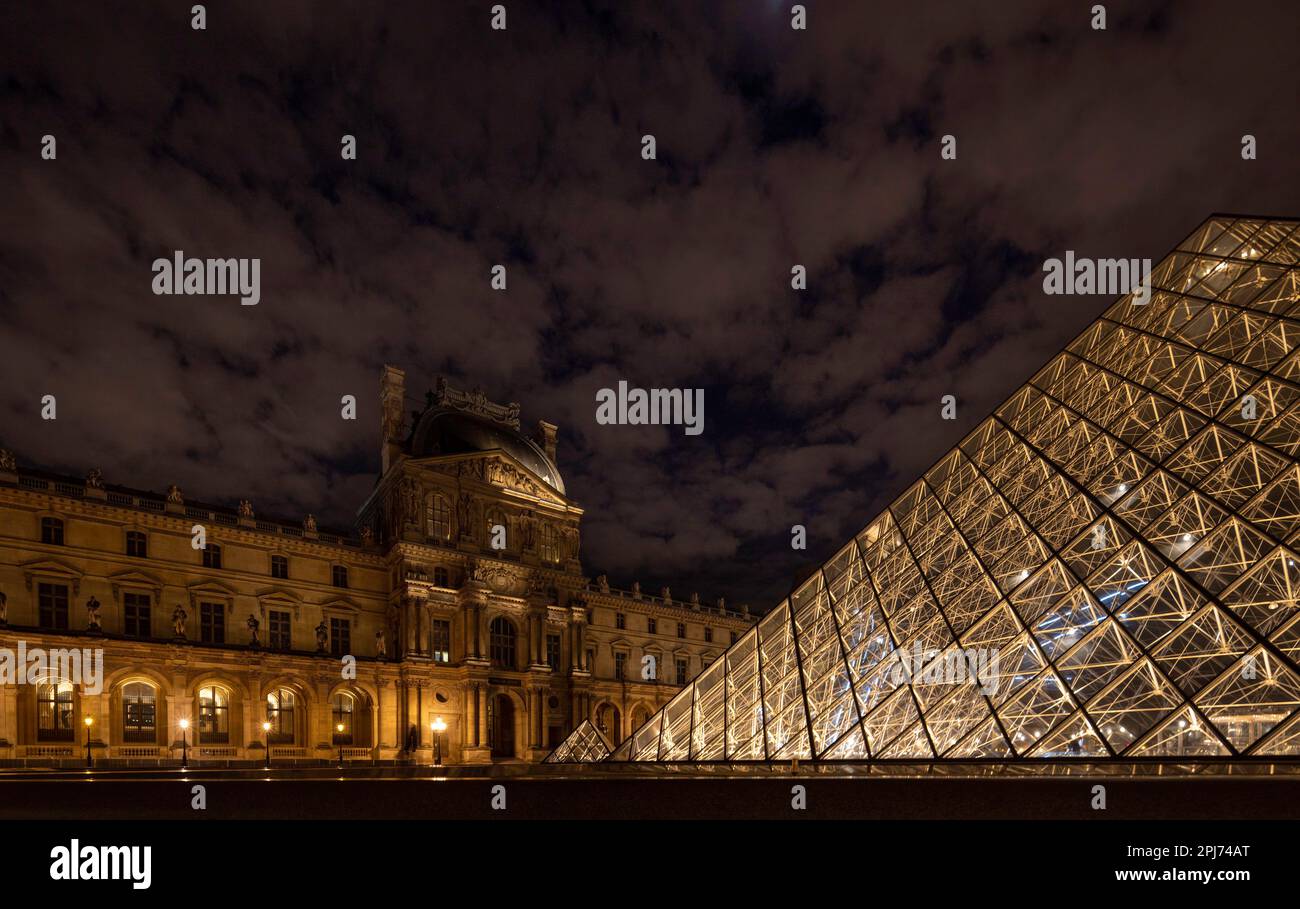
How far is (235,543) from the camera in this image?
34031mm

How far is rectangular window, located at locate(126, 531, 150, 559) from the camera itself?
31.0m

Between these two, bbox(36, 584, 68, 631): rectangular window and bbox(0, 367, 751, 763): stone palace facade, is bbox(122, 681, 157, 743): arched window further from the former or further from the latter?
bbox(36, 584, 68, 631): rectangular window

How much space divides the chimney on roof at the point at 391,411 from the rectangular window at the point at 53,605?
1540cm

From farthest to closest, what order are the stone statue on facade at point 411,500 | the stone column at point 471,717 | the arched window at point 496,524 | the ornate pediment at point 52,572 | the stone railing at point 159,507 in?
the arched window at point 496,524 < the stone statue on facade at point 411,500 < the stone column at point 471,717 < the stone railing at point 159,507 < the ornate pediment at point 52,572

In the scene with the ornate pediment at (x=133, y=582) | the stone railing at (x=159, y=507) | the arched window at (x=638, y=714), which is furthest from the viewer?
the arched window at (x=638, y=714)

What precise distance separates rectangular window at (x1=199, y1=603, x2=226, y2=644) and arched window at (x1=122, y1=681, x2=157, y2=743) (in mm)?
3019

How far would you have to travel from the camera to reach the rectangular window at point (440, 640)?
122 ft

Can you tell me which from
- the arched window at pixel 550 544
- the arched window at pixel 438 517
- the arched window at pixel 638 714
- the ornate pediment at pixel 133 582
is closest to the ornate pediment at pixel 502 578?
the arched window at pixel 438 517

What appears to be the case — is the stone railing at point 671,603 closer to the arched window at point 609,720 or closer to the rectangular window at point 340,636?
the arched window at point 609,720

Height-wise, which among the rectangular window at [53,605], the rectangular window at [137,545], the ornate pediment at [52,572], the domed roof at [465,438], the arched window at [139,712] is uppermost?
the domed roof at [465,438]

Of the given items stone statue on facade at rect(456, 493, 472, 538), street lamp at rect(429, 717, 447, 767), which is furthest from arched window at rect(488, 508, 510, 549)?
street lamp at rect(429, 717, 447, 767)

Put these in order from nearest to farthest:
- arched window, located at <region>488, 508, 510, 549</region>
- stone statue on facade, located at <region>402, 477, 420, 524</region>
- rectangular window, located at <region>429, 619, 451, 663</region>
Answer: rectangular window, located at <region>429, 619, 451, 663</region>, stone statue on facade, located at <region>402, 477, 420, 524</region>, arched window, located at <region>488, 508, 510, 549</region>
